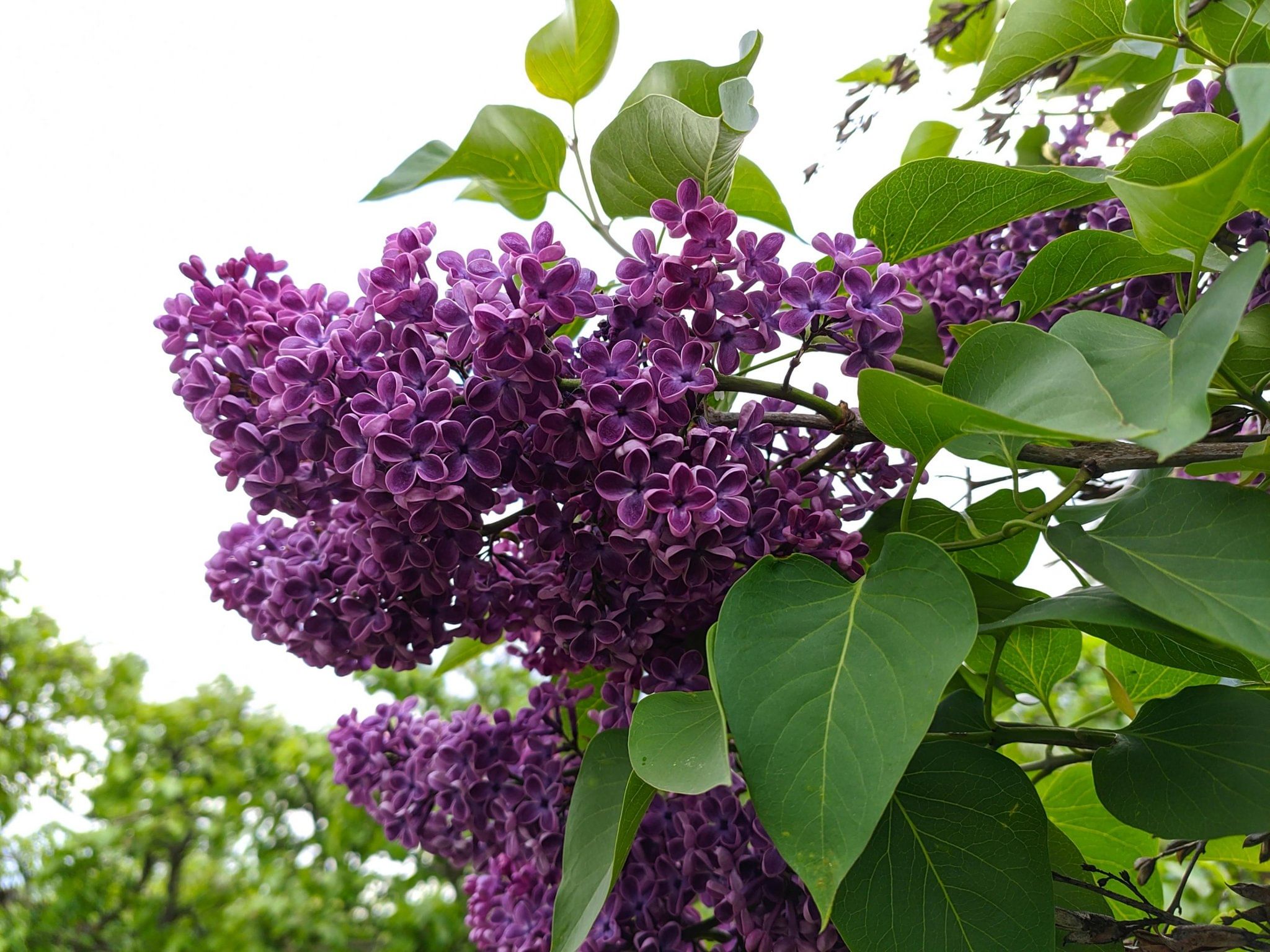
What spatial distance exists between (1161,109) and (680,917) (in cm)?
60

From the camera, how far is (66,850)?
1681 millimetres

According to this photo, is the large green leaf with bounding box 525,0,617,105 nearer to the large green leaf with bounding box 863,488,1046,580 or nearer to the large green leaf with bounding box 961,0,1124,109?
the large green leaf with bounding box 961,0,1124,109

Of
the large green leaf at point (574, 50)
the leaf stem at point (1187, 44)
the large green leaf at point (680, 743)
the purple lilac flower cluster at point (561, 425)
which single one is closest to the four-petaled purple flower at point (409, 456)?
the purple lilac flower cluster at point (561, 425)

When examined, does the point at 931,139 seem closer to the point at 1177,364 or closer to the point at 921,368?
the point at 921,368

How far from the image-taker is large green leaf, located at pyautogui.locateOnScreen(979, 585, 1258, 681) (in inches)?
13.7

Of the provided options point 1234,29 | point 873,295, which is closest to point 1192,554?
point 873,295

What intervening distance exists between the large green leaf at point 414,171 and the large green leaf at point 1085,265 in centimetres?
34

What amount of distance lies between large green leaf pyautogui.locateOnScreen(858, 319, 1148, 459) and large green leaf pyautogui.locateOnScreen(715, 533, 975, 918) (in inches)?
1.7

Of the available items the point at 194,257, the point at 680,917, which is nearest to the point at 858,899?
the point at 680,917

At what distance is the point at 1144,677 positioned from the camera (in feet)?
1.90

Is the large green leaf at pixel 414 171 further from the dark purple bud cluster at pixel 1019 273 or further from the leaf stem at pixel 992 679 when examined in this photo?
the leaf stem at pixel 992 679

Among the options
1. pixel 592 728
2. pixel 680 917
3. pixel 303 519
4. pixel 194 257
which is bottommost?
pixel 680 917

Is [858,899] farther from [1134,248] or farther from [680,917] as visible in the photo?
[1134,248]

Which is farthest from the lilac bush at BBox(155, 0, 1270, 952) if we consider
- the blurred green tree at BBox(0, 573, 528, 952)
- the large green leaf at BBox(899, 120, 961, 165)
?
the blurred green tree at BBox(0, 573, 528, 952)
